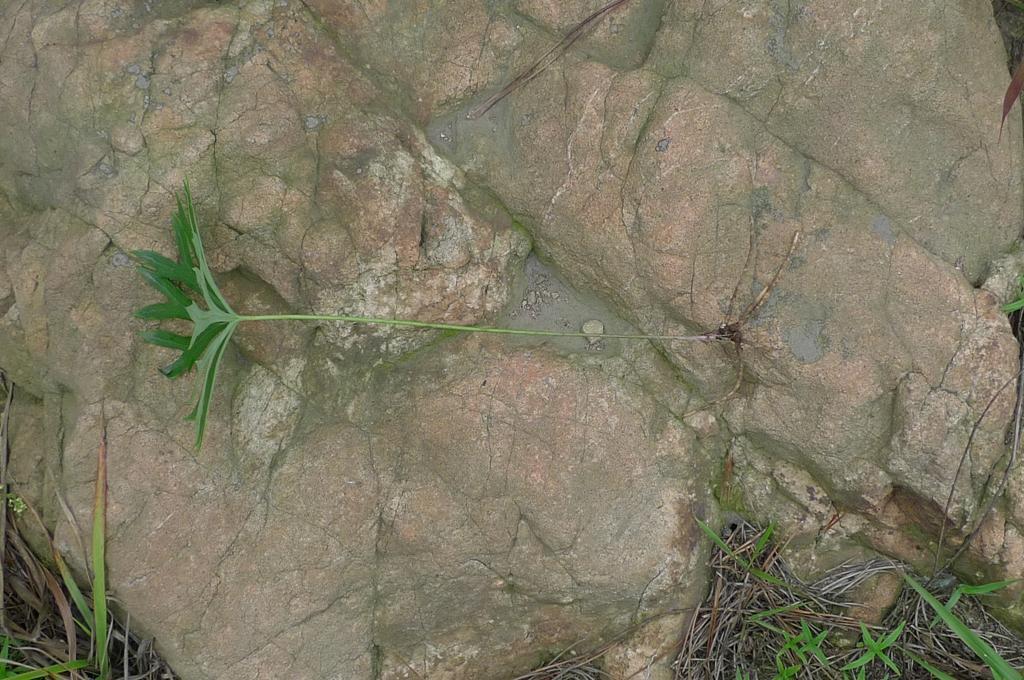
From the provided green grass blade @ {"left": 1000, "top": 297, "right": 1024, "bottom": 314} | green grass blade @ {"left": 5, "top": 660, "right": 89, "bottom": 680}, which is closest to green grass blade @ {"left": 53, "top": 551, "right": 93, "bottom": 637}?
green grass blade @ {"left": 5, "top": 660, "right": 89, "bottom": 680}

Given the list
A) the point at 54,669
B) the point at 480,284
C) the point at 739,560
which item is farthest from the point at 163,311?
the point at 739,560

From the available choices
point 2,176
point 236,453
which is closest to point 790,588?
point 236,453

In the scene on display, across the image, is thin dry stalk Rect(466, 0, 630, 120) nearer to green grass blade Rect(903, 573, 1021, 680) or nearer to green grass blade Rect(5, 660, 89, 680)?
green grass blade Rect(903, 573, 1021, 680)

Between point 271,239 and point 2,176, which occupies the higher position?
point 2,176

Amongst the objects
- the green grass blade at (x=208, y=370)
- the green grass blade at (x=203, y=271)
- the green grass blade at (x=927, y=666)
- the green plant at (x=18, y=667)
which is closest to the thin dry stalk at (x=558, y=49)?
the green grass blade at (x=203, y=271)

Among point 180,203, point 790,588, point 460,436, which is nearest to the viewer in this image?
point 180,203

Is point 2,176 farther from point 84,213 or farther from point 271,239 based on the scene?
point 271,239

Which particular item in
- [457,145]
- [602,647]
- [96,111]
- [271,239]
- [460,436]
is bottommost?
[602,647]

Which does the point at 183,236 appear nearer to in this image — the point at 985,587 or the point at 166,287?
the point at 166,287
